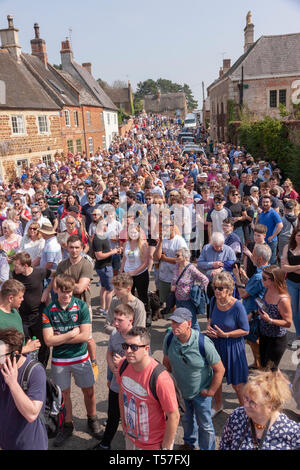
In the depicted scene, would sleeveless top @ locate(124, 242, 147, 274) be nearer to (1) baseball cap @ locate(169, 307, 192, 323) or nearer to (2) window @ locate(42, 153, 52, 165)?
(1) baseball cap @ locate(169, 307, 192, 323)

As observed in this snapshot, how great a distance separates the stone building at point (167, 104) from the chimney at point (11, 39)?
89433mm

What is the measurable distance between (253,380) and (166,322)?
419 cm

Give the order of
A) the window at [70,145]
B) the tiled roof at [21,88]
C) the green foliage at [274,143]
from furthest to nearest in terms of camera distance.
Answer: the window at [70,145], the tiled roof at [21,88], the green foliage at [274,143]

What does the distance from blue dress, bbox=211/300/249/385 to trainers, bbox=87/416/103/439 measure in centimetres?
161

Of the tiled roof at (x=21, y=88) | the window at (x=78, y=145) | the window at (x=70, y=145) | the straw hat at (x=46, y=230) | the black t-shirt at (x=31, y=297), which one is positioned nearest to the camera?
the black t-shirt at (x=31, y=297)

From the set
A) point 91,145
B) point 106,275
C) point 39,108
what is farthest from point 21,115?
point 106,275

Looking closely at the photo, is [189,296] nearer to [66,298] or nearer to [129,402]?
[66,298]

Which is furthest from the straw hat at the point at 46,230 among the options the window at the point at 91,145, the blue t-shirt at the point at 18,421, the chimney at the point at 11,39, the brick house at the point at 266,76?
the window at the point at 91,145

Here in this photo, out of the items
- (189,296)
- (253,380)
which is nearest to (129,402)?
(253,380)

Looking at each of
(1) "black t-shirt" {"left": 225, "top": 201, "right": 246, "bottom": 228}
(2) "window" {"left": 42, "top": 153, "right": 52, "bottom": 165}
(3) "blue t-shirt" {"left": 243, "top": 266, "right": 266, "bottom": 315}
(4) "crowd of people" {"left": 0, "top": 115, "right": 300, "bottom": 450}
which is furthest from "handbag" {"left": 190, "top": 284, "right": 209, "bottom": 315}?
(2) "window" {"left": 42, "top": 153, "right": 52, "bottom": 165}

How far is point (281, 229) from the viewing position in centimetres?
745

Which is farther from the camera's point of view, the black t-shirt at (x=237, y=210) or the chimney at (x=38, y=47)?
the chimney at (x=38, y=47)

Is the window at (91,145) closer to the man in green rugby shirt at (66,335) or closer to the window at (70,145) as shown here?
the window at (70,145)

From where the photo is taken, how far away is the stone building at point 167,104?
11106 centimetres
